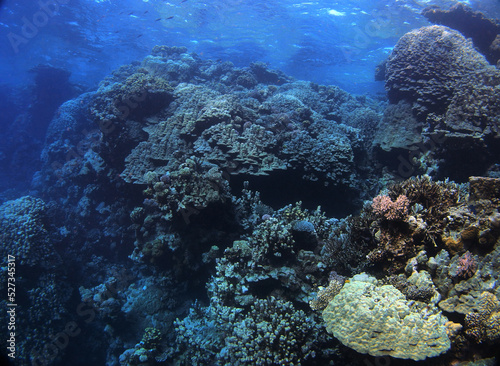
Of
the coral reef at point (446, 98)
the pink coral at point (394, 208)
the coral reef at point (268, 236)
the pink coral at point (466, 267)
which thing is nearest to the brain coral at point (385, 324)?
the coral reef at point (268, 236)

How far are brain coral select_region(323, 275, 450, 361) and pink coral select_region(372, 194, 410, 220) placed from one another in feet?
3.83

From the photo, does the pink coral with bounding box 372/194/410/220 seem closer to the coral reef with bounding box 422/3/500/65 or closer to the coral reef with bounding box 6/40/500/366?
the coral reef with bounding box 6/40/500/366

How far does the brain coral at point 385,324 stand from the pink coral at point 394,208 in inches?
46.0

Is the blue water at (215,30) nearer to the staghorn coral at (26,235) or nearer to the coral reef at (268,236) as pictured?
the coral reef at (268,236)

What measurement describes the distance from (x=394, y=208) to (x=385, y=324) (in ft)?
6.00

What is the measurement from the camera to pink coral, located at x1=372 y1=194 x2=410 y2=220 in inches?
148

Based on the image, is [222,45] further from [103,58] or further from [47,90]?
[47,90]

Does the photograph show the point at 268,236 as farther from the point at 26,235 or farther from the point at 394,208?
the point at 26,235

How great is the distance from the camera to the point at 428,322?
9.09ft

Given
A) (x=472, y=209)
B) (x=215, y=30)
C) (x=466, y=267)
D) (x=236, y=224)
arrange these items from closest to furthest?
1. (x=466, y=267)
2. (x=472, y=209)
3. (x=236, y=224)
4. (x=215, y=30)

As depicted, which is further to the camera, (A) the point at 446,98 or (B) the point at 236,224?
(A) the point at 446,98

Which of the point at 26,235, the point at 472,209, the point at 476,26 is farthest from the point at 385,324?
the point at 476,26

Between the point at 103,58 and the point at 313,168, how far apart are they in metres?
50.8

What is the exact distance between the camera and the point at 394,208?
3818 millimetres
